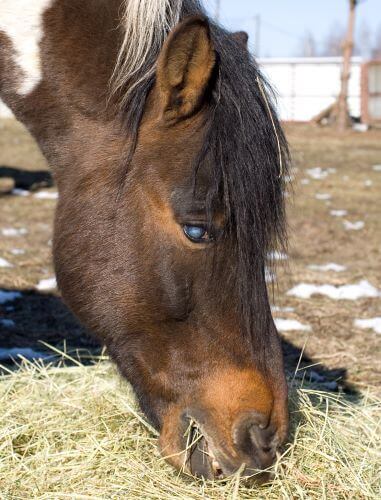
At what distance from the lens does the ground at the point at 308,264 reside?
418 cm

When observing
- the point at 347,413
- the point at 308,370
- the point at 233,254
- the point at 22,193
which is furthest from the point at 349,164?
the point at 233,254

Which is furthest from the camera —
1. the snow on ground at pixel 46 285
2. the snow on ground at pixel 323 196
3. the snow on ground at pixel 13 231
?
the snow on ground at pixel 323 196

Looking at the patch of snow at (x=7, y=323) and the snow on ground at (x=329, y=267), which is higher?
A: the patch of snow at (x=7, y=323)

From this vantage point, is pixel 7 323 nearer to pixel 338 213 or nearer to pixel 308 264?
pixel 308 264

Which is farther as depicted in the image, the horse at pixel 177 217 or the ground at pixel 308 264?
the ground at pixel 308 264

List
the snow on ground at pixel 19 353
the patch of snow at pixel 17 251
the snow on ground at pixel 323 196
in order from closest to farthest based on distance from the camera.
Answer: the snow on ground at pixel 19 353 < the patch of snow at pixel 17 251 < the snow on ground at pixel 323 196

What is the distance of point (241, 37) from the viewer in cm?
260

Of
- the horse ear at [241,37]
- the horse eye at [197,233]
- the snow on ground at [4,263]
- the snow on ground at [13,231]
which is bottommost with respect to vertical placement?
the snow on ground at [13,231]

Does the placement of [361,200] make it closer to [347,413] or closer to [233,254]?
[347,413]

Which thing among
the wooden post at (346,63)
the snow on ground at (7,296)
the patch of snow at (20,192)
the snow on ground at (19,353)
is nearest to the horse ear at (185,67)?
the snow on ground at (19,353)

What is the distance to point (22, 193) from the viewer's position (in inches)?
357

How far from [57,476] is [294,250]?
446 cm

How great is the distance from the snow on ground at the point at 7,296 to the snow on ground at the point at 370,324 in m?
2.37

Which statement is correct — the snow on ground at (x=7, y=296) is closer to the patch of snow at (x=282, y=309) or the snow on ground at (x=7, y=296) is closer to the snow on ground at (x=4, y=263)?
the snow on ground at (x=4, y=263)
